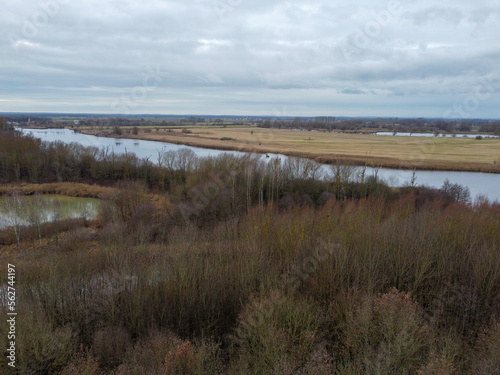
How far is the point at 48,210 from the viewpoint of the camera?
25.4 meters

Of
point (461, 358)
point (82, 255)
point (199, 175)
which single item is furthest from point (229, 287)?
point (199, 175)

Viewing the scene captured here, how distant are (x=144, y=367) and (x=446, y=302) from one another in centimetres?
968

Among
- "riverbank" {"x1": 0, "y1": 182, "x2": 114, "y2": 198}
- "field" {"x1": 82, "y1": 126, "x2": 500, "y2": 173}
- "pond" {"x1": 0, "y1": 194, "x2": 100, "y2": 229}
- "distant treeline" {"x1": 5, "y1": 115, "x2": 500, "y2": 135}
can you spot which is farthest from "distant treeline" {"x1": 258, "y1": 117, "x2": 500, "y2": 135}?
"pond" {"x1": 0, "y1": 194, "x2": 100, "y2": 229}

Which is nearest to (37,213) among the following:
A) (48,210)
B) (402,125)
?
(48,210)

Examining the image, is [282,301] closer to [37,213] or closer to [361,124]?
[37,213]

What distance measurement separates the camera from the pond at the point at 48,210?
21859 millimetres

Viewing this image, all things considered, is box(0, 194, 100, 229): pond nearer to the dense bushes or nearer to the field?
the dense bushes

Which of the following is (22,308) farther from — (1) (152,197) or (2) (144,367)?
A: (1) (152,197)

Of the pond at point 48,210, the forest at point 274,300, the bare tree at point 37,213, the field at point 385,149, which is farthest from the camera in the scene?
the field at point 385,149

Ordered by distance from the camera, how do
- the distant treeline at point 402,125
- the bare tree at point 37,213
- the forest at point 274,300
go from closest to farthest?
1. the forest at point 274,300
2. the bare tree at point 37,213
3. the distant treeline at point 402,125

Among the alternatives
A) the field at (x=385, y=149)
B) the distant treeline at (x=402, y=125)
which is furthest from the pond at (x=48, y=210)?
the distant treeline at (x=402, y=125)

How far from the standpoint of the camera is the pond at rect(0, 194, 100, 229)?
2186 centimetres

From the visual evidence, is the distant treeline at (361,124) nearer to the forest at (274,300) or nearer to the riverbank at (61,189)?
the riverbank at (61,189)

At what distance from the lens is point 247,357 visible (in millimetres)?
8531
